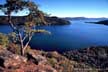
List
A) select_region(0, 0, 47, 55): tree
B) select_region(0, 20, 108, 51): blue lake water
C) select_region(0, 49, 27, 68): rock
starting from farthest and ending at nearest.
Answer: select_region(0, 20, 108, 51): blue lake water, select_region(0, 0, 47, 55): tree, select_region(0, 49, 27, 68): rock

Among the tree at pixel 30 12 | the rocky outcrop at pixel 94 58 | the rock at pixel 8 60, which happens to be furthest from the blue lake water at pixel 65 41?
the rock at pixel 8 60

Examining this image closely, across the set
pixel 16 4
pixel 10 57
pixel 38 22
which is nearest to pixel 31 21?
pixel 38 22

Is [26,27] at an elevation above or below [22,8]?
below

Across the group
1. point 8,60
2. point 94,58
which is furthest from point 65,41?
point 8,60

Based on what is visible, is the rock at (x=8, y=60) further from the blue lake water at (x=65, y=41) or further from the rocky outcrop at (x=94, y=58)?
the blue lake water at (x=65, y=41)

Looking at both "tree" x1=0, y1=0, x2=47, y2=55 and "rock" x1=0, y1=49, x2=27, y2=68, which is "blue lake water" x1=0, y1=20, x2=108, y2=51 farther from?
"rock" x1=0, y1=49, x2=27, y2=68

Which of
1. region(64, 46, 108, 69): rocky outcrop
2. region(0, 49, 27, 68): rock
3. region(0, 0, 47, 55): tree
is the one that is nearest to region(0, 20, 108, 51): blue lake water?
region(64, 46, 108, 69): rocky outcrop

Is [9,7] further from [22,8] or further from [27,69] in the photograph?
[27,69]

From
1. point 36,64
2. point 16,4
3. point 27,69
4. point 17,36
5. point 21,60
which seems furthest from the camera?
point 17,36

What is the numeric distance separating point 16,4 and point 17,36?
4.05 metres

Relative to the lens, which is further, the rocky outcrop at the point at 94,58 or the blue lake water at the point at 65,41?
the blue lake water at the point at 65,41

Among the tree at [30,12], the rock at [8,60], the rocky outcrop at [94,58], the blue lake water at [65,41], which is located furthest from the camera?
the blue lake water at [65,41]

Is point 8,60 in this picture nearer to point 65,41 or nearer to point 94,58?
point 94,58

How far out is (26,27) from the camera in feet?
63.9
